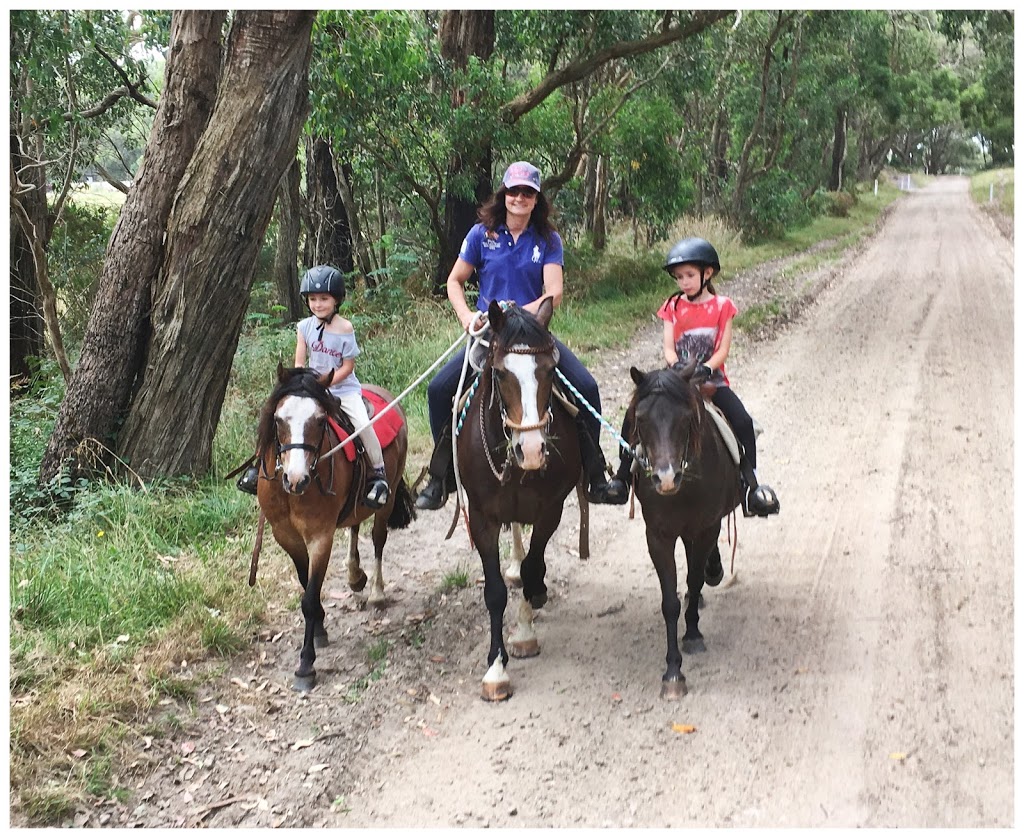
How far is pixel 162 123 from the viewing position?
7738mm

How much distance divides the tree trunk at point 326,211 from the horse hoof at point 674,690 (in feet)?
44.9

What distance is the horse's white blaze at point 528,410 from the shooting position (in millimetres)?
4363

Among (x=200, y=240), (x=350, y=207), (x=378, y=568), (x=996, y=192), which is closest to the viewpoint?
(x=378, y=568)

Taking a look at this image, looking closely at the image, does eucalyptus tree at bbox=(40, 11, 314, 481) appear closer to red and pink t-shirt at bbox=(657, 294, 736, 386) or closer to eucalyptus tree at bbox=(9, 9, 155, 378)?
eucalyptus tree at bbox=(9, 9, 155, 378)

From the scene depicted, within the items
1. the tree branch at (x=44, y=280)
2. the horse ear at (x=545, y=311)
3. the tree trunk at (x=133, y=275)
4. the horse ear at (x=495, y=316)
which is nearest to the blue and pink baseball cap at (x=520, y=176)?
the horse ear at (x=545, y=311)

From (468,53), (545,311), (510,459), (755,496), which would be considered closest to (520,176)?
(545,311)

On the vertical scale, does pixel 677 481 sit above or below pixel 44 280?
below

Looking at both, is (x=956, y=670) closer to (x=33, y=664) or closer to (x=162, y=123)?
(x=33, y=664)

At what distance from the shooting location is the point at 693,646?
536 centimetres

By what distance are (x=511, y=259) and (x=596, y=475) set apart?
4.99 feet

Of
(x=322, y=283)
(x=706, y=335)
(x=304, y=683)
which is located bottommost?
(x=304, y=683)

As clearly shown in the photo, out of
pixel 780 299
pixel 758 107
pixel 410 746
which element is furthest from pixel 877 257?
pixel 410 746

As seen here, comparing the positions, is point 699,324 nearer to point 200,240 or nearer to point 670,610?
point 670,610

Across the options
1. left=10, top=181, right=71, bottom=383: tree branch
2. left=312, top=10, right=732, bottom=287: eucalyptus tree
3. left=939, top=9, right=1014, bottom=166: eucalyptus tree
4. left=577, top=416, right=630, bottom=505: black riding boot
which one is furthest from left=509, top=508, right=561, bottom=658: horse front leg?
left=939, top=9, right=1014, bottom=166: eucalyptus tree
